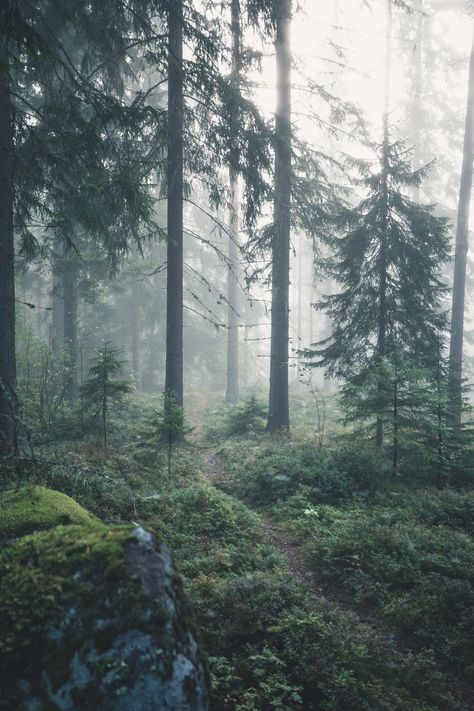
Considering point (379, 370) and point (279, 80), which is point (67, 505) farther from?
point (279, 80)

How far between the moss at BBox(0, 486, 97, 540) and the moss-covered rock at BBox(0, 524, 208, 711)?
1.07 metres

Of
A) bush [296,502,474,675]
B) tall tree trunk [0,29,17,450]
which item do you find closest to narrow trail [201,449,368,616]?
bush [296,502,474,675]

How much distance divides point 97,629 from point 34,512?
2065mm

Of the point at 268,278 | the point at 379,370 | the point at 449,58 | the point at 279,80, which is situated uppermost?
the point at 449,58

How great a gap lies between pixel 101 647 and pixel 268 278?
1410 centimetres

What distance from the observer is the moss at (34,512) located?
151 inches

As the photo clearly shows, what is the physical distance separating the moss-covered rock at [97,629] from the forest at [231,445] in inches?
0.4

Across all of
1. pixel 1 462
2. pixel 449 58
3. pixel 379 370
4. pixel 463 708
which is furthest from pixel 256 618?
pixel 449 58

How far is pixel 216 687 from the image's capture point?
11.2 ft

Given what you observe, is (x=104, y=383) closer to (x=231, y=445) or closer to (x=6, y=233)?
(x=6, y=233)

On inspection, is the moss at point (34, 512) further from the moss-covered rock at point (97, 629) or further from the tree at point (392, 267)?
the tree at point (392, 267)

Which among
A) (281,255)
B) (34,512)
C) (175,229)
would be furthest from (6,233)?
(281,255)

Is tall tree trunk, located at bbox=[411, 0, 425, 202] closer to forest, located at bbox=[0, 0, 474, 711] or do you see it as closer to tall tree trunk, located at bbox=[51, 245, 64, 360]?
forest, located at bbox=[0, 0, 474, 711]

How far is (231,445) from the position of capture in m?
13.8
